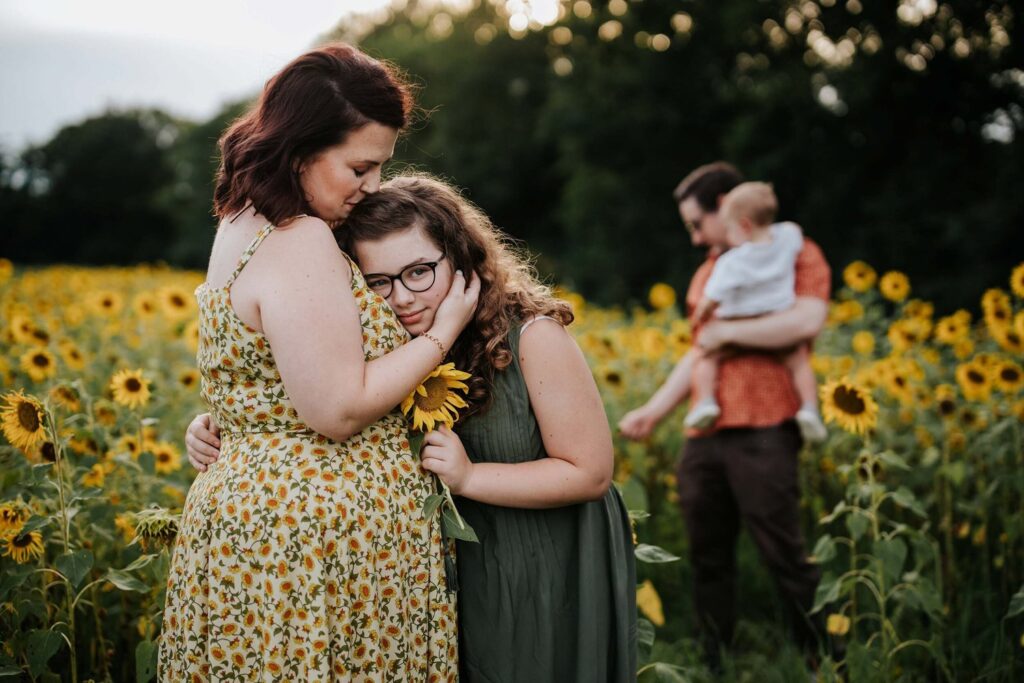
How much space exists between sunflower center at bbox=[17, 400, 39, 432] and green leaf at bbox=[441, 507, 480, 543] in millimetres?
1131

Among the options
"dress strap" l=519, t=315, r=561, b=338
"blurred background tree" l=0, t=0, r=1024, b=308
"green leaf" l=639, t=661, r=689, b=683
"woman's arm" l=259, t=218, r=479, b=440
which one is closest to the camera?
"woman's arm" l=259, t=218, r=479, b=440

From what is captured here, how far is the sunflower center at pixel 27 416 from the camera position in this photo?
2.15 meters

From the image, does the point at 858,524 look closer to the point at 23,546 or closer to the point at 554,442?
the point at 554,442

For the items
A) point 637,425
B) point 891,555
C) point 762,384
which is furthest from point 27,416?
point 762,384

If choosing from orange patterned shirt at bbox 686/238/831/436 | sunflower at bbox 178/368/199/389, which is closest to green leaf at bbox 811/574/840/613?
orange patterned shirt at bbox 686/238/831/436

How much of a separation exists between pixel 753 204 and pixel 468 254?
6.17 ft

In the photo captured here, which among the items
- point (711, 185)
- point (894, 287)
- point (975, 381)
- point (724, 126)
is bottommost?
point (975, 381)

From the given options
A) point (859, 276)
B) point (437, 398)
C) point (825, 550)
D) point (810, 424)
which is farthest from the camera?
point (859, 276)

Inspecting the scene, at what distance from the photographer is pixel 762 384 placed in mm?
3203

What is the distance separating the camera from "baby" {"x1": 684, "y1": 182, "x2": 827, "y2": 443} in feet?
10.6

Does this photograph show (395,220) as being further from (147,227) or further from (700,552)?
(147,227)

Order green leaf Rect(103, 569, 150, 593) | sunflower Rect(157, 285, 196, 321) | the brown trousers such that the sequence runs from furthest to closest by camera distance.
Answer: sunflower Rect(157, 285, 196, 321), the brown trousers, green leaf Rect(103, 569, 150, 593)

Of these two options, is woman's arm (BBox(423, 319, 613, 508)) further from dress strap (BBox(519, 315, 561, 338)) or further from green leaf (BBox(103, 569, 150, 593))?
green leaf (BBox(103, 569, 150, 593))

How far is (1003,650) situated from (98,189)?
141 feet
